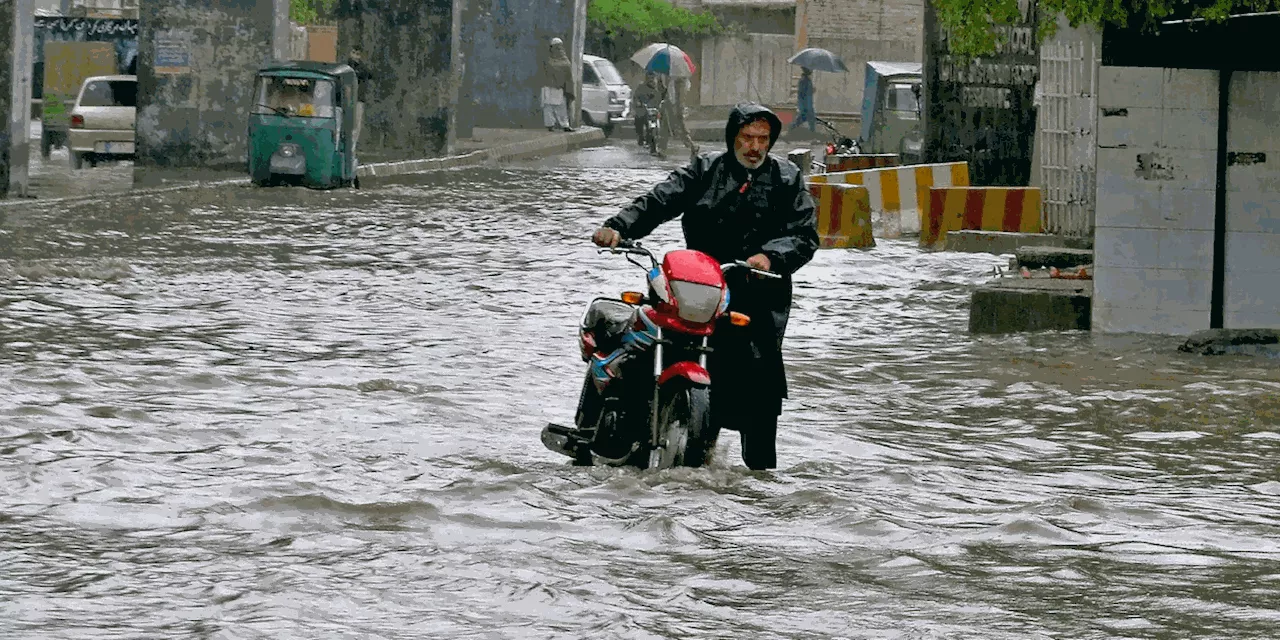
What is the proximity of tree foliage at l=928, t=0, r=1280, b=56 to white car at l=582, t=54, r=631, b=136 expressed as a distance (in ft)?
117

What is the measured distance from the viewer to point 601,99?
50.9 meters

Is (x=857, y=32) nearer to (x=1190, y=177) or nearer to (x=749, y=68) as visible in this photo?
(x=749, y=68)

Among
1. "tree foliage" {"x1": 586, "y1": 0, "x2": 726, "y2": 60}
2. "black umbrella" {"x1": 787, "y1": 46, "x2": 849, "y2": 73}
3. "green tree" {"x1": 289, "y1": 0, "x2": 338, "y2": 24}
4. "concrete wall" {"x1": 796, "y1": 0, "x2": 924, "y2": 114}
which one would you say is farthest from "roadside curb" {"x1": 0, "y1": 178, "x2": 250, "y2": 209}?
"concrete wall" {"x1": 796, "y1": 0, "x2": 924, "y2": 114}

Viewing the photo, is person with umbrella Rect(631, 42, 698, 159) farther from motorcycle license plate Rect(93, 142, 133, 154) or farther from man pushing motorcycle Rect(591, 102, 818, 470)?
man pushing motorcycle Rect(591, 102, 818, 470)

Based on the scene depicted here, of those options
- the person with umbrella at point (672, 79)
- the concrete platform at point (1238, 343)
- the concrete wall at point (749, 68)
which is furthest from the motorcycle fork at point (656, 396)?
the concrete wall at point (749, 68)

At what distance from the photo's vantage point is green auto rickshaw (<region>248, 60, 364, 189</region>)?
2767cm

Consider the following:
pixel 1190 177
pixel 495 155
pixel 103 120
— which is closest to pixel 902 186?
pixel 1190 177

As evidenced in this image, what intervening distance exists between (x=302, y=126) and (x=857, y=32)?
3486cm

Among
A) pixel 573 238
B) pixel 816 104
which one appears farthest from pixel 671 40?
pixel 573 238

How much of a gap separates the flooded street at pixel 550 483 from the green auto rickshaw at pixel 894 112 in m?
15.5

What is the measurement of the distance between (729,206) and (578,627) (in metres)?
2.88

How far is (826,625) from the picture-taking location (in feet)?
20.0

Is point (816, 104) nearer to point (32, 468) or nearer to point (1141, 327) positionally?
point (1141, 327)

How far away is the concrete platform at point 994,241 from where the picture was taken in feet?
64.0
